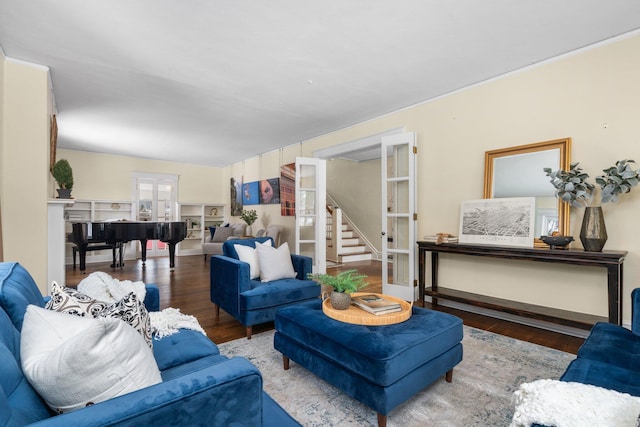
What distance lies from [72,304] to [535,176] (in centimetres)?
367

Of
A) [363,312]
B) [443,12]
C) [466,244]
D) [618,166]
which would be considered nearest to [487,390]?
[363,312]

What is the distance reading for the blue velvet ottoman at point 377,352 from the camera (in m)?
1.50

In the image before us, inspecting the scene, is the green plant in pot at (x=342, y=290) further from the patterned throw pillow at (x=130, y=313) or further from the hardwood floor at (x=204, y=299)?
the hardwood floor at (x=204, y=299)

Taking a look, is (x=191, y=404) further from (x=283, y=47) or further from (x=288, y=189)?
(x=288, y=189)

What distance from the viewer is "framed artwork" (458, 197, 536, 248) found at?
2986 mm

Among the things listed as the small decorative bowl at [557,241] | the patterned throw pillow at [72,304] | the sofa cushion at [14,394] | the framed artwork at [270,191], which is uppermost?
the framed artwork at [270,191]

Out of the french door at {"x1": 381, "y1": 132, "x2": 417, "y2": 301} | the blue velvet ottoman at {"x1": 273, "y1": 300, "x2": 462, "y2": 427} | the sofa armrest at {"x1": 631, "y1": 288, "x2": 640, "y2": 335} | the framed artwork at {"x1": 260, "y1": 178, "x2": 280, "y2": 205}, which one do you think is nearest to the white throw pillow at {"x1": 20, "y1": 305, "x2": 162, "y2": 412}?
the blue velvet ottoman at {"x1": 273, "y1": 300, "x2": 462, "y2": 427}

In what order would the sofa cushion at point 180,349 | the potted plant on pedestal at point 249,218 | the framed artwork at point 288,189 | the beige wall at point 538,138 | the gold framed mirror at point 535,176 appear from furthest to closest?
the potted plant on pedestal at point 249,218 < the framed artwork at point 288,189 < the gold framed mirror at point 535,176 < the beige wall at point 538,138 < the sofa cushion at point 180,349

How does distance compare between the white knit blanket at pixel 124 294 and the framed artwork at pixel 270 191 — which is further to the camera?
the framed artwork at pixel 270 191

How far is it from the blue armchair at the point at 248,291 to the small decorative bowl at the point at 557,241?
2168 millimetres

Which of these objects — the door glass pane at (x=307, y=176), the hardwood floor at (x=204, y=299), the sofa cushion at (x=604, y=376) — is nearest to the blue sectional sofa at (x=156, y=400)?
the sofa cushion at (x=604, y=376)

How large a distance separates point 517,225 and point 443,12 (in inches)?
81.6

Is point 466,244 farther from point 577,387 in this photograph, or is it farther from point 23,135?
point 23,135

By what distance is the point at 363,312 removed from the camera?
1.95 metres
